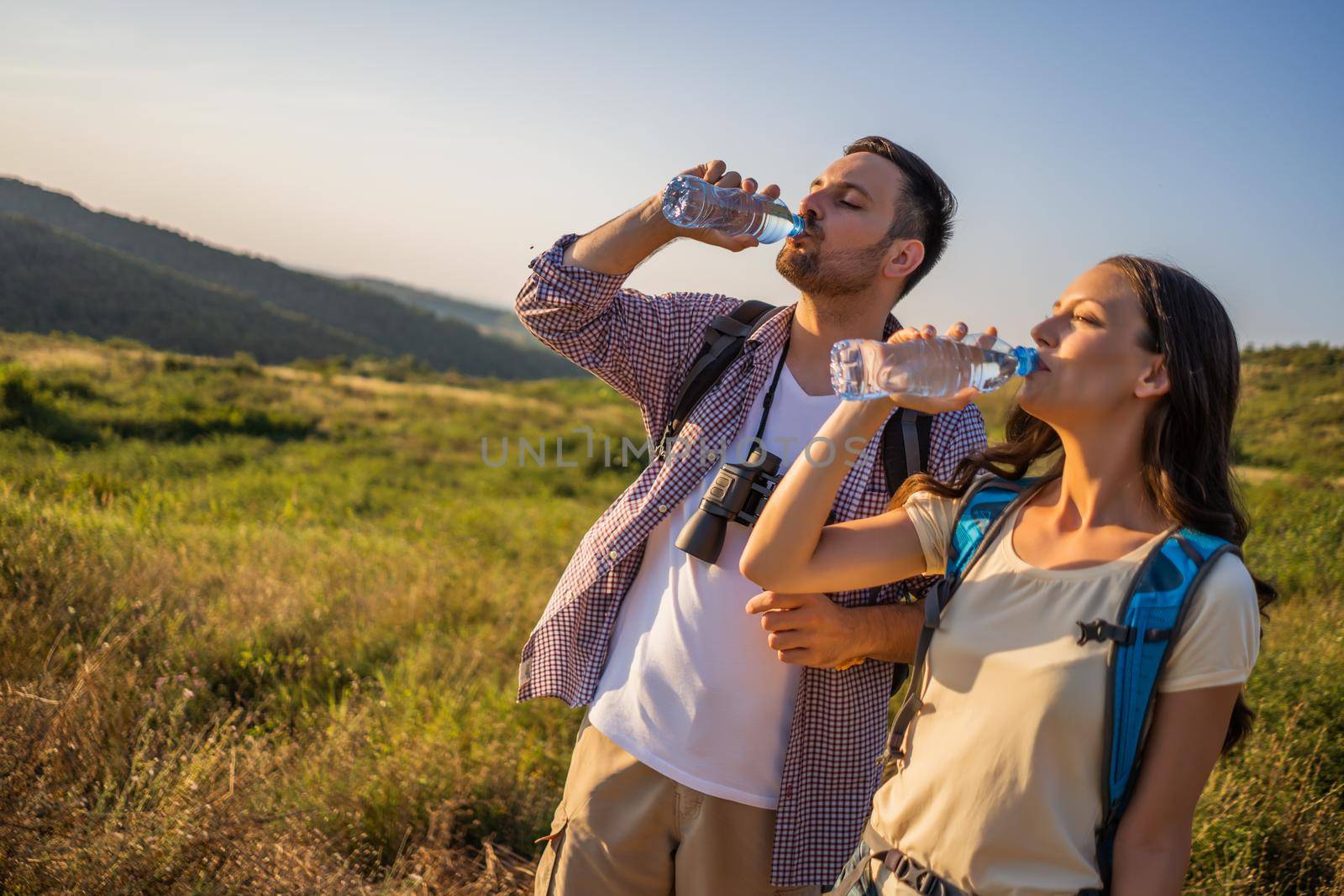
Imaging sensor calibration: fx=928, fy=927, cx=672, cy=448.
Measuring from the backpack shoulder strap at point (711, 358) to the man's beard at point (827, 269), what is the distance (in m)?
0.16

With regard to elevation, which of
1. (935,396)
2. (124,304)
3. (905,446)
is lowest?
(124,304)

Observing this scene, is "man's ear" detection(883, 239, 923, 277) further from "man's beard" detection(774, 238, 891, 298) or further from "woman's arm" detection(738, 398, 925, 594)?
"woman's arm" detection(738, 398, 925, 594)

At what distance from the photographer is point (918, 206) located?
2.73 meters

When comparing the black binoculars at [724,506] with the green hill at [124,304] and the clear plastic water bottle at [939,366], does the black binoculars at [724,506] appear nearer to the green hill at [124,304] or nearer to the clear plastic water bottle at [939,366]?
the clear plastic water bottle at [939,366]

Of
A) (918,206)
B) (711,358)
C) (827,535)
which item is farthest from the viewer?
(918,206)

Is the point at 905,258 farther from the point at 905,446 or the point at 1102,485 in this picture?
the point at 1102,485

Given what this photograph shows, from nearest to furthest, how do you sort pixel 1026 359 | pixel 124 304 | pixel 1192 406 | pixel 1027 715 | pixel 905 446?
pixel 1027 715
pixel 1192 406
pixel 1026 359
pixel 905 446
pixel 124 304

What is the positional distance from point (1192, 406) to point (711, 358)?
1.22m

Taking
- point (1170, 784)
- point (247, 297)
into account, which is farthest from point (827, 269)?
point (247, 297)

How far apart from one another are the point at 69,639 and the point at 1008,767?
4.39m

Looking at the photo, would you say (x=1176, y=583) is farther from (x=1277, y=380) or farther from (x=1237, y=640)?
(x=1277, y=380)

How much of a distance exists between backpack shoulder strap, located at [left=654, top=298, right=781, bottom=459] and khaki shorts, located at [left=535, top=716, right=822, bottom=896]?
0.89m

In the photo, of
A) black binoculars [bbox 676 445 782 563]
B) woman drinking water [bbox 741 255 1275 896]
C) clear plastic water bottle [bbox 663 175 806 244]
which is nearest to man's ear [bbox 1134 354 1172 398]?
woman drinking water [bbox 741 255 1275 896]

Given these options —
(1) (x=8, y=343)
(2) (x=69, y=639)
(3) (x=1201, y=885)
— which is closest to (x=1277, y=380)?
(3) (x=1201, y=885)
